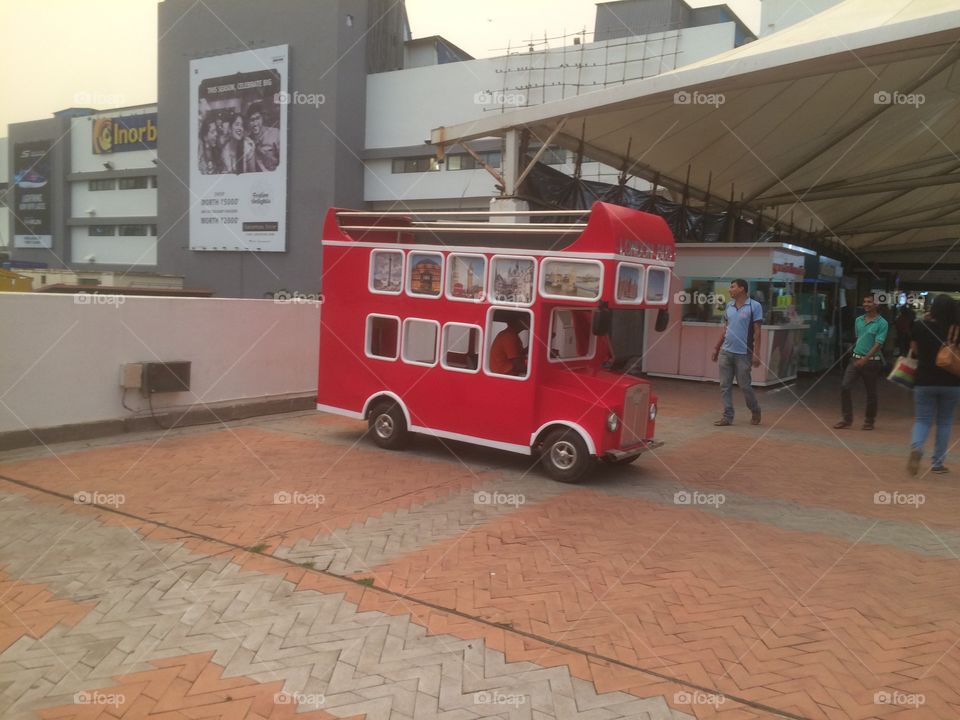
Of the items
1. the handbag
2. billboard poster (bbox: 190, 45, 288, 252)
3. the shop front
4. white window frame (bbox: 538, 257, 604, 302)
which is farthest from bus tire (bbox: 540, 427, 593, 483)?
billboard poster (bbox: 190, 45, 288, 252)

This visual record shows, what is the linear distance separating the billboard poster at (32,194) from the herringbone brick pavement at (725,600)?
48.3 meters

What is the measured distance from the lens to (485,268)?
25.0ft

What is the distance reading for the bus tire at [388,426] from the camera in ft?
27.7

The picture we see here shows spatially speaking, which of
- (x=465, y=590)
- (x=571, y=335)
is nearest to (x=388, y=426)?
(x=571, y=335)

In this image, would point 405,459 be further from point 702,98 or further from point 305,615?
point 702,98

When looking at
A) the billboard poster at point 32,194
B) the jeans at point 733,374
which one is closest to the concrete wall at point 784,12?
the jeans at point 733,374

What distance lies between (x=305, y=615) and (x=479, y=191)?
76.6 ft

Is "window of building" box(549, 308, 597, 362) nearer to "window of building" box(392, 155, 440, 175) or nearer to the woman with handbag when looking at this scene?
the woman with handbag

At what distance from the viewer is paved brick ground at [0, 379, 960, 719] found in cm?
348

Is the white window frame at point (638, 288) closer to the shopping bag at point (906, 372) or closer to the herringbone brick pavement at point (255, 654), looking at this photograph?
the shopping bag at point (906, 372)

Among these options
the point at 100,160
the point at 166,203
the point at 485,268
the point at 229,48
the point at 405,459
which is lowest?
the point at 405,459

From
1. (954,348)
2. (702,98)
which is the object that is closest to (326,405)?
(954,348)

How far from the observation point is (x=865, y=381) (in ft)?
35.3

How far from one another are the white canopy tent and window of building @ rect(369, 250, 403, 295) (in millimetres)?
4944
